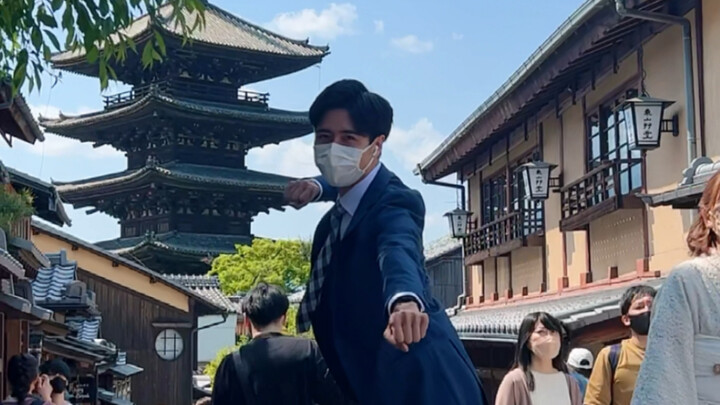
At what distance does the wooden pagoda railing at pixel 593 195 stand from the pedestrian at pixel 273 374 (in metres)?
8.75

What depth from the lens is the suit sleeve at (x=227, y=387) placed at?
4648 mm

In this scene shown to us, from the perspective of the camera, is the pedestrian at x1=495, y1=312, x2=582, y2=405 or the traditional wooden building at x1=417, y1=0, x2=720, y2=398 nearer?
the pedestrian at x1=495, y1=312, x2=582, y2=405

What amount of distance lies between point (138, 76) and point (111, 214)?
4578mm

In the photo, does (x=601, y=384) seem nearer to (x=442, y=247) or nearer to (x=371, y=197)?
(x=371, y=197)

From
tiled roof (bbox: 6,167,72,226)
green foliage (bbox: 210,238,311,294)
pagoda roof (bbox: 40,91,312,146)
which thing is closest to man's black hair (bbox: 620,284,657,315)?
tiled roof (bbox: 6,167,72,226)

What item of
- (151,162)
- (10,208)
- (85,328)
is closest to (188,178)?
(151,162)

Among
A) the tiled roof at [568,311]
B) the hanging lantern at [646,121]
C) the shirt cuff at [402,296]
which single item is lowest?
the shirt cuff at [402,296]

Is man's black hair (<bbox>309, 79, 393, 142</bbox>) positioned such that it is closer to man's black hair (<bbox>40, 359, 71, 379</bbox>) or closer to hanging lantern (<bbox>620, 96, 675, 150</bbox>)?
man's black hair (<bbox>40, 359, 71, 379</bbox>)

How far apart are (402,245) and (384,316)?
196 mm

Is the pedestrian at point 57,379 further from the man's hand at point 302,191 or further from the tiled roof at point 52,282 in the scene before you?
the man's hand at point 302,191

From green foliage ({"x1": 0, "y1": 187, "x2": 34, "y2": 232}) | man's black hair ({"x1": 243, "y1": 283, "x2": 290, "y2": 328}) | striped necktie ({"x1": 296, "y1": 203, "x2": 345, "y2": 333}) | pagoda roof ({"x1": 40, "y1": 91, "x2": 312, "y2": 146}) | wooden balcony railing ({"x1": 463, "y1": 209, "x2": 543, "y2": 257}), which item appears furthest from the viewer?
pagoda roof ({"x1": 40, "y1": 91, "x2": 312, "y2": 146})

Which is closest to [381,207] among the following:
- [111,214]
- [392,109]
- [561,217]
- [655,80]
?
[392,109]

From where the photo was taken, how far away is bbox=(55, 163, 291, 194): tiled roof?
33.5 meters

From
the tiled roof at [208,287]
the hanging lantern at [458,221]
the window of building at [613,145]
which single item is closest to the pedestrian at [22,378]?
the window of building at [613,145]
